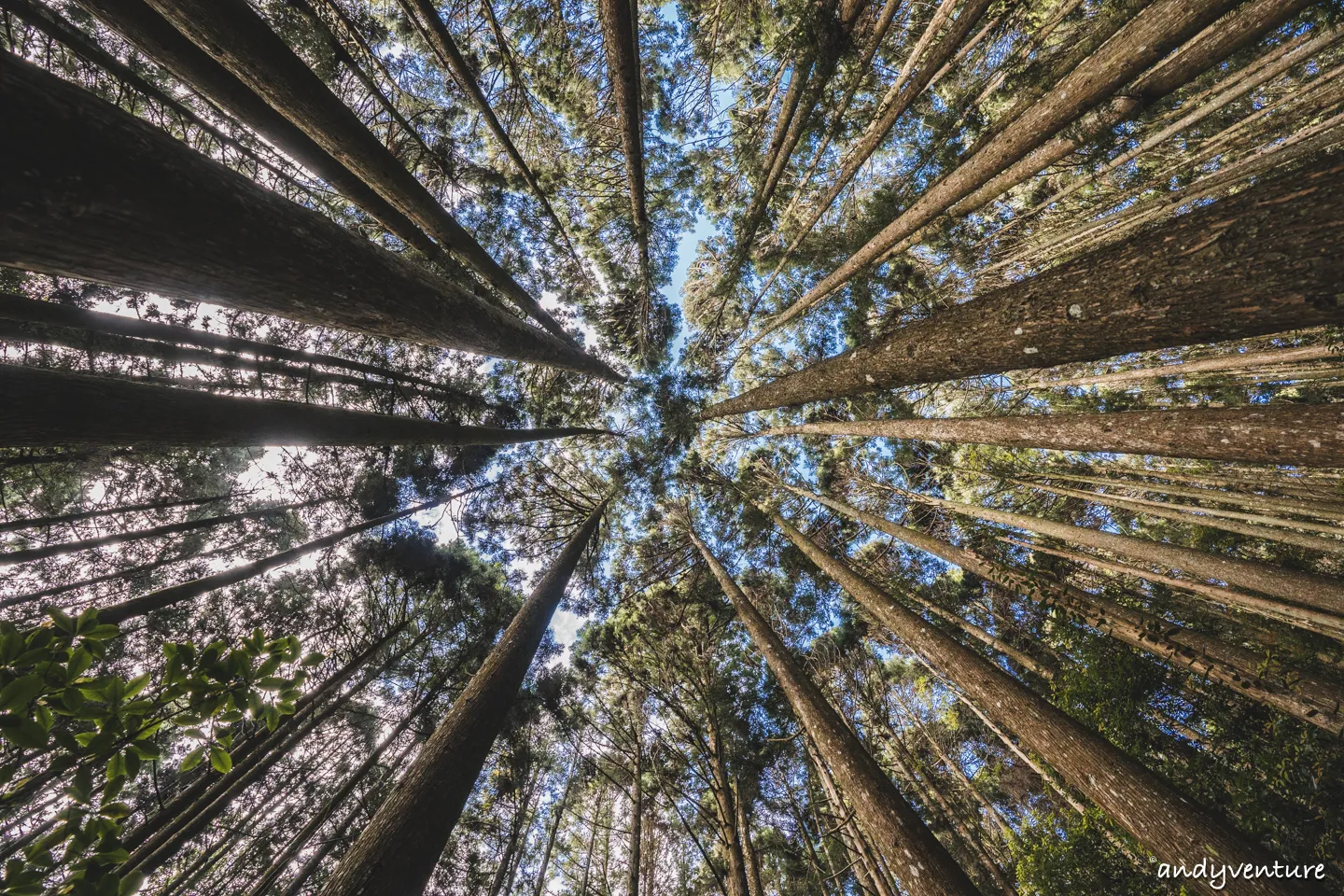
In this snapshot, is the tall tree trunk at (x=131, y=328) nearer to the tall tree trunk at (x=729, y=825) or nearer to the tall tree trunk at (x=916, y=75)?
the tall tree trunk at (x=729, y=825)

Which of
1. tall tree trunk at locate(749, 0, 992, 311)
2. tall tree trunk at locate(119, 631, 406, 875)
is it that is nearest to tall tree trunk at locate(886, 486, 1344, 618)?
tall tree trunk at locate(749, 0, 992, 311)

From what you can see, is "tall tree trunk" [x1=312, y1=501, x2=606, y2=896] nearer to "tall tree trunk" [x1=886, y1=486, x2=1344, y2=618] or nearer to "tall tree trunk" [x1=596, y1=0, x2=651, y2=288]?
"tall tree trunk" [x1=596, y1=0, x2=651, y2=288]

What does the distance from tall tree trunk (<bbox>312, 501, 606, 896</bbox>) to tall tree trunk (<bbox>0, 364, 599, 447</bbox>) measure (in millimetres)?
3224

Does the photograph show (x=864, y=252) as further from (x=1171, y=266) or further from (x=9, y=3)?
(x=9, y=3)

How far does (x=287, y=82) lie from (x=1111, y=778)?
10164 millimetres

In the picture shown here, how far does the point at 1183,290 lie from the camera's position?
2.27 m

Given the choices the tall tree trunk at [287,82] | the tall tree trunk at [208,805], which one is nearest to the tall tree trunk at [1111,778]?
the tall tree trunk at [208,805]

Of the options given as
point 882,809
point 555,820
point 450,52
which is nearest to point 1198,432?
point 882,809

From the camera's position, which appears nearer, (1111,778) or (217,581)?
(1111,778)

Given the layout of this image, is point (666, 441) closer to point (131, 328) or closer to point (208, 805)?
point (131, 328)

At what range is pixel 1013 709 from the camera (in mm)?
4957

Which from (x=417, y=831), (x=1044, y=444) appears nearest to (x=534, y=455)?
(x=417, y=831)

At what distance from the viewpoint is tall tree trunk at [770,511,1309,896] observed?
139 inches

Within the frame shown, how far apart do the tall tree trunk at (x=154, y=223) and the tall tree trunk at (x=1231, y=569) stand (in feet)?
35.0
